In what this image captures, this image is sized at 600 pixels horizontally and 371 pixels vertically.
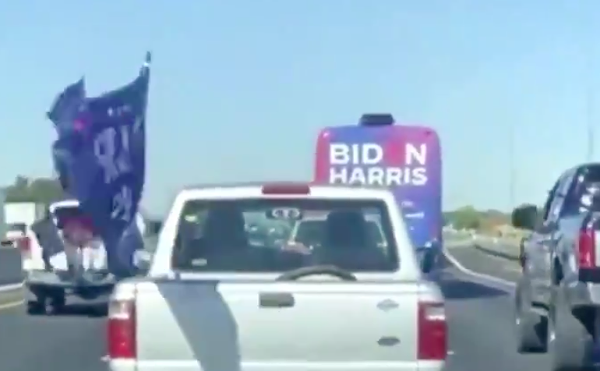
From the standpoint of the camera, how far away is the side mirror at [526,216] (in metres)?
17.0

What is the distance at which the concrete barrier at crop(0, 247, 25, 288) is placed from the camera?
1489 inches

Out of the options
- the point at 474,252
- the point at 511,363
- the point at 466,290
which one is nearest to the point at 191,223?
the point at 511,363

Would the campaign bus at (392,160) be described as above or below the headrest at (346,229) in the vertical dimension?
below

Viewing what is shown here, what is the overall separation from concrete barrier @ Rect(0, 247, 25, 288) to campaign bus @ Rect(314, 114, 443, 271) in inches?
463

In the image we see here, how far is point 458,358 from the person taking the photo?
1745cm

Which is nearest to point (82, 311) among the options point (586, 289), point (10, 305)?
A: point (10, 305)

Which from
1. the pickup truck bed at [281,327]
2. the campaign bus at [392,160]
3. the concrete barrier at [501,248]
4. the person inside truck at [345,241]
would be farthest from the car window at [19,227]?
the pickup truck bed at [281,327]

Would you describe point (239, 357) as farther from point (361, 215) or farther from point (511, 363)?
point (511, 363)

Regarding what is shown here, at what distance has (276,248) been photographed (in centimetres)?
959

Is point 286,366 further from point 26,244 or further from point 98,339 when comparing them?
point 26,244

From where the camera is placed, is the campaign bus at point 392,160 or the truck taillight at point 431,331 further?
the campaign bus at point 392,160

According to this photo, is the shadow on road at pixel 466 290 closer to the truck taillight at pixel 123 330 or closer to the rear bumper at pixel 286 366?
the rear bumper at pixel 286 366

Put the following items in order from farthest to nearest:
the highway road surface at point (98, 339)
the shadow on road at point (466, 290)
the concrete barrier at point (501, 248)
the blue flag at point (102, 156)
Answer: the concrete barrier at point (501, 248) < the shadow on road at point (466, 290) < the blue flag at point (102, 156) < the highway road surface at point (98, 339)

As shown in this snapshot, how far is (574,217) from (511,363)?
303cm
